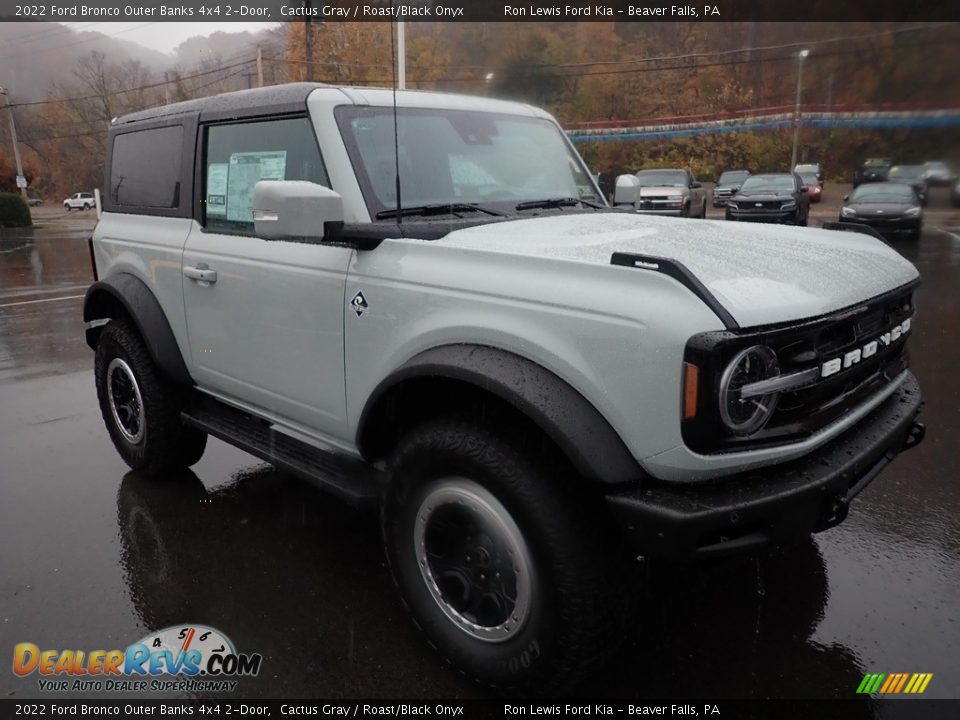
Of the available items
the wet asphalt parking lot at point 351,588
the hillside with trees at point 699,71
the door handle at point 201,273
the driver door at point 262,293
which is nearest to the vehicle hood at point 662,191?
the hillside with trees at point 699,71

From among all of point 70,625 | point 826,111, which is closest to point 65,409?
point 70,625

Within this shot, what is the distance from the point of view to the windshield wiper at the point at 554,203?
10.8 feet

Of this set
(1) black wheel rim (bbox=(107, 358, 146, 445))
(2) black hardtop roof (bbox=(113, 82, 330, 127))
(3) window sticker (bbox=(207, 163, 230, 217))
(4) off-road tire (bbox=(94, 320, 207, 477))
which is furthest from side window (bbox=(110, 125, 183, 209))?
(1) black wheel rim (bbox=(107, 358, 146, 445))

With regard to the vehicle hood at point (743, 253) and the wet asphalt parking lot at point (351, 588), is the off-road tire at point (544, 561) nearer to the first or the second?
the wet asphalt parking lot at point (351, 588)

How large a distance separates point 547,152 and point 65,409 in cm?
445

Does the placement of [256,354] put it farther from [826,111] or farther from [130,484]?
[826,111]

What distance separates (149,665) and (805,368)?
2.55 metres

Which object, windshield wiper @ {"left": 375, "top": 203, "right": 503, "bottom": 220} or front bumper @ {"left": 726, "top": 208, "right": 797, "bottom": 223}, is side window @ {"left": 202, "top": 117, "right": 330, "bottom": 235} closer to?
windshield wiper @ {"left": 375, "top": 203, "right": 503, "bottom": 220}

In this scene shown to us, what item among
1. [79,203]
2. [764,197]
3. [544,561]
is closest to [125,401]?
[544,561]

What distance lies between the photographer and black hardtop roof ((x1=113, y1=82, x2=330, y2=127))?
3.14 meters

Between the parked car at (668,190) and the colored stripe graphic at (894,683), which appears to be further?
the parked car at (668,190)

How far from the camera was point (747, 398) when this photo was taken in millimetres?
1965

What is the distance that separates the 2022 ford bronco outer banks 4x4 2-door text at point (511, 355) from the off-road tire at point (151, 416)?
0.35 m

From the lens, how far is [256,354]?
10.9ft
